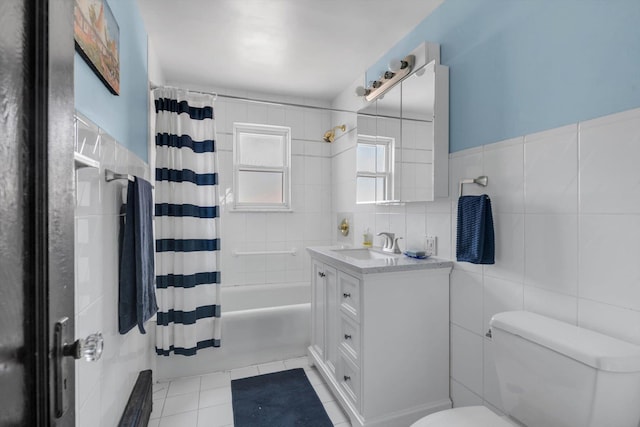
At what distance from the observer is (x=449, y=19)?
71.1 inches

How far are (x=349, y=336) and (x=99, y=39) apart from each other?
1.80 meters

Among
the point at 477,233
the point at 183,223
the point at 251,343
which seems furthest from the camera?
the point at 251,343

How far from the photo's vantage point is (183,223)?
86.2 inches

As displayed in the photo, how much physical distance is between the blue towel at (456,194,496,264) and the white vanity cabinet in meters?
0.25

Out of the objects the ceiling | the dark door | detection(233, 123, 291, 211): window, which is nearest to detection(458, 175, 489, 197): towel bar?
the ceiling

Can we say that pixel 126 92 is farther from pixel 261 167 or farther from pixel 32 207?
pixel 261 167

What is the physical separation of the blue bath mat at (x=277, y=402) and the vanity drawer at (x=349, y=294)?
0.68 meters

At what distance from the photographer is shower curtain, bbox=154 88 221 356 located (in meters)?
2.17

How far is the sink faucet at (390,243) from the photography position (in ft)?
7.34

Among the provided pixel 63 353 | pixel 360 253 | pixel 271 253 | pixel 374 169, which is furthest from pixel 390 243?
pixel 63 353

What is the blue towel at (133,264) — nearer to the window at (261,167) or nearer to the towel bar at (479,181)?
the towel bar at (479,181)

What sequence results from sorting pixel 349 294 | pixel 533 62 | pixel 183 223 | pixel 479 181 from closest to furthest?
pixel 533 62 < pixel 479 181 < pixel 349 294 < pixel 183 223

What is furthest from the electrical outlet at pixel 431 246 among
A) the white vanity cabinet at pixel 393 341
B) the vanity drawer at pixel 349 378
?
the vanity drawer at pixel 349 378

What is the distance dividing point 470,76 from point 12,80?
6.02 feet
